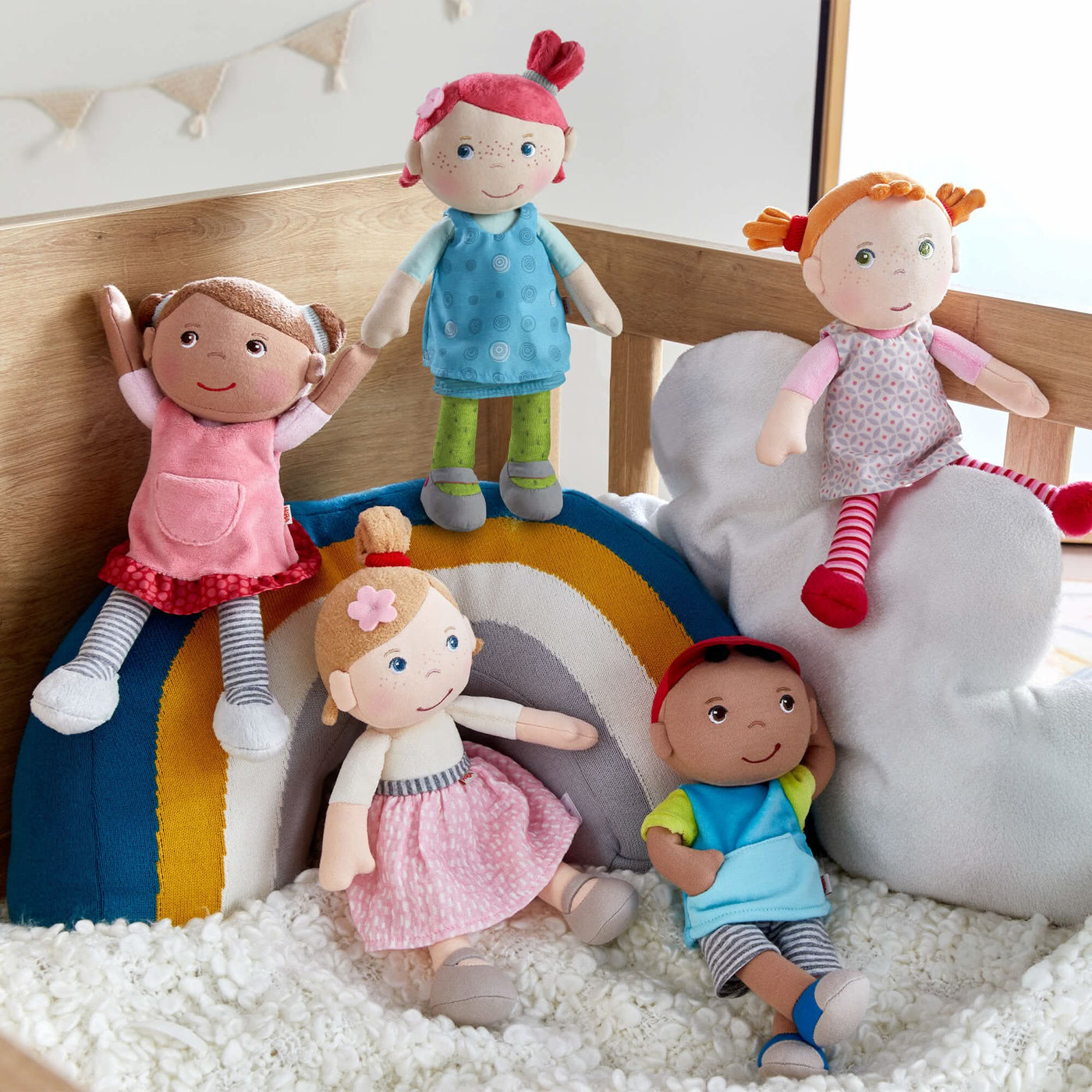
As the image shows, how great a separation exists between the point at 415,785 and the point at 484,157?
1.89 feet

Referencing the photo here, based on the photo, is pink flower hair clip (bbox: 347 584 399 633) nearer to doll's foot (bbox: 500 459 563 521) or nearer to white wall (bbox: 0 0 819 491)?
doll's foot (bbox: 500 459 563 521)

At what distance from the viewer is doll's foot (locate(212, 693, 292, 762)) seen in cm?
105

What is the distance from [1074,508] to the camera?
1028mm

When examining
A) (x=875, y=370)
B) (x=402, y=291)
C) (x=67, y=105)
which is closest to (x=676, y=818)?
(x=875, y=370)

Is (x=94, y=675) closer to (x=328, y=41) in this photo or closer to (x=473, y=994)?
(x=473, y=994)

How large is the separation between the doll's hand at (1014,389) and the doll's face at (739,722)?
31 cm

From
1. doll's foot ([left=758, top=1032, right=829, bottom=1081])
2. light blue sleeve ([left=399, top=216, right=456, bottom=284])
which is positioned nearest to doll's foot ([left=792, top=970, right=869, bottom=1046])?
doll's foot ([left=758, top=1032, right=829, bottom=1081])

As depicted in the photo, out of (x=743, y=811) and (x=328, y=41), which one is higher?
(x=328, y=41)

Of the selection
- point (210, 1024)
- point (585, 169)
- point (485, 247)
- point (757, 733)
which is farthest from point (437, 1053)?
point (585, 169)

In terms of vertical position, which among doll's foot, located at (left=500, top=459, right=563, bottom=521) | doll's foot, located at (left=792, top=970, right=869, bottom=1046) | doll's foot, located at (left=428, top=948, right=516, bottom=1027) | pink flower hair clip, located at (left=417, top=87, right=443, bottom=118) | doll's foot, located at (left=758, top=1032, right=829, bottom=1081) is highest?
pink flower hair clip, located at (left=417, top=87, right=443, bottom=118)

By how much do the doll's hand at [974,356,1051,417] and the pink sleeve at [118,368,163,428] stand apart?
755 mm

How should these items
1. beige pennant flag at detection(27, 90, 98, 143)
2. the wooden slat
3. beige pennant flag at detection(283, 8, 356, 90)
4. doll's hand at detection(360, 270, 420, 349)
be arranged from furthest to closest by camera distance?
beige pennant flag at detection(283, 8, 356, 90), beige pennant flag at detection(27, 90, 98, 143), the wooden slat, doll's hand at detection(360, 270, 420, 349)

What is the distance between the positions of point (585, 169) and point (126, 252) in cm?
131

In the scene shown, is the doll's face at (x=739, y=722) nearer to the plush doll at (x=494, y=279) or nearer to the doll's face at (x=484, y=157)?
the plush doll at (x=494, y=279)
